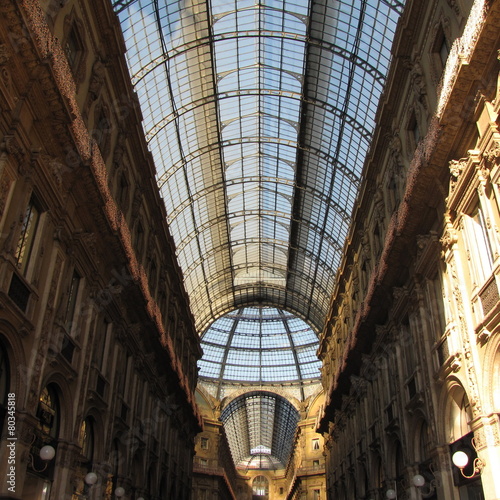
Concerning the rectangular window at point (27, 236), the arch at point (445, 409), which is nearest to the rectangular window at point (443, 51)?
the arch at point (445, 409)

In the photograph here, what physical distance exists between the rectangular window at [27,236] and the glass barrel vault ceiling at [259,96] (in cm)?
1410

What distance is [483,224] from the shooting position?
14.4 meters

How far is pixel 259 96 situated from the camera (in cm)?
3738

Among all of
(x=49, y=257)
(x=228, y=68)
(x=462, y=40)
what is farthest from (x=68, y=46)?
(x=228, y=68)

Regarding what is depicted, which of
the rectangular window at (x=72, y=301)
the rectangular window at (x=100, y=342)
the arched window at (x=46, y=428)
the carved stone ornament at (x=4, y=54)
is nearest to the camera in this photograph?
the carved stone ornament at (x=4, y=54)

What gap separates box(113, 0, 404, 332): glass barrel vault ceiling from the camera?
28.3 metres

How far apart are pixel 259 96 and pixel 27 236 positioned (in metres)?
25.7

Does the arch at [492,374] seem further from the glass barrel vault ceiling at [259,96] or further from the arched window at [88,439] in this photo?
the glass barrel vault ceiling at [259,96]

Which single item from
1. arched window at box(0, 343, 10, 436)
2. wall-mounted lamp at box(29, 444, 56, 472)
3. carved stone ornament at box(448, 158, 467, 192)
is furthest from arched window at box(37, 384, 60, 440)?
carved stone ornament at box(448, 158, 467, 192)

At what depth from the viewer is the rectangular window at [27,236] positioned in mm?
14144

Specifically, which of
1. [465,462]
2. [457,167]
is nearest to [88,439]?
[465,462]

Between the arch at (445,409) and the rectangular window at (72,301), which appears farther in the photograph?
the rectangular window at (72,301)

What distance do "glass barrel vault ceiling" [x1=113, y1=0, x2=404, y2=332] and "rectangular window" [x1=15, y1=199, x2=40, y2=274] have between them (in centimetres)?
1410

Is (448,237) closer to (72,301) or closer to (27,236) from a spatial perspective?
(27,236)
